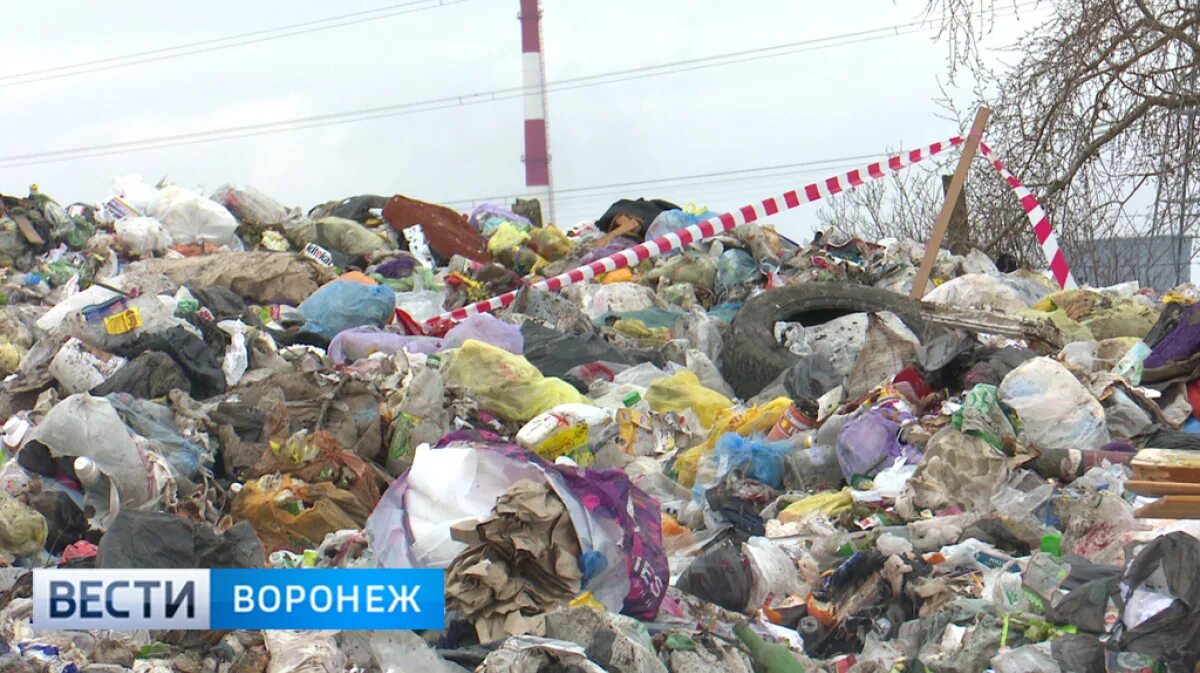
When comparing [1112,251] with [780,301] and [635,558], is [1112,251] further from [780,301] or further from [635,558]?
[635,558]

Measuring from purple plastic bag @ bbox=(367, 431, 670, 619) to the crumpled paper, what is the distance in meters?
0.06

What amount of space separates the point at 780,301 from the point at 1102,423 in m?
3.31

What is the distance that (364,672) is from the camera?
14.3ft

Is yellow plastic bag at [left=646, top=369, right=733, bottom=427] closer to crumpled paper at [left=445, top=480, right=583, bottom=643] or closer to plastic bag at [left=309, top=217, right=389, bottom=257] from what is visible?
crumpled paper at [left=445, top=480, right=583, bottom=643]

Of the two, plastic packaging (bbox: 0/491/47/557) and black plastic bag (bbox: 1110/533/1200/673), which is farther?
plastic packaging (bbox: 0/491/47/557)

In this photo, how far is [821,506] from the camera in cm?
614

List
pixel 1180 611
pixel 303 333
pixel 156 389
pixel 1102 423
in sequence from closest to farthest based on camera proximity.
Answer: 1. pixel 1180 611
2. pixel 1102 423
3. pixel 156 389
4. pixel 303 333

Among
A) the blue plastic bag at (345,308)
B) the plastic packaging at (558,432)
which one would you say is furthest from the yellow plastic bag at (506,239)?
the plastic packaging at (558,432)

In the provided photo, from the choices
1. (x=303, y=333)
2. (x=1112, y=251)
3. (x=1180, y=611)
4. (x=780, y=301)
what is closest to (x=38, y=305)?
(x=303, y=333)

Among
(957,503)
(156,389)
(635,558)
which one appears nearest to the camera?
(635,558)

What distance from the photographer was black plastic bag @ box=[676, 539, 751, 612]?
5086 mm

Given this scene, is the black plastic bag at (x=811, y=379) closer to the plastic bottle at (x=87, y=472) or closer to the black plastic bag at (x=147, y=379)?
the black plastic bag at (x=147, y=379)

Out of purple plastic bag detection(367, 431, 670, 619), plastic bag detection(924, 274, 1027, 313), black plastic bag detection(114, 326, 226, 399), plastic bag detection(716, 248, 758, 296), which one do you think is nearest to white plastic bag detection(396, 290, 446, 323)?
plastic bag detection(716, 248, 758, 296)

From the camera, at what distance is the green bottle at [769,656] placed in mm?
4531
